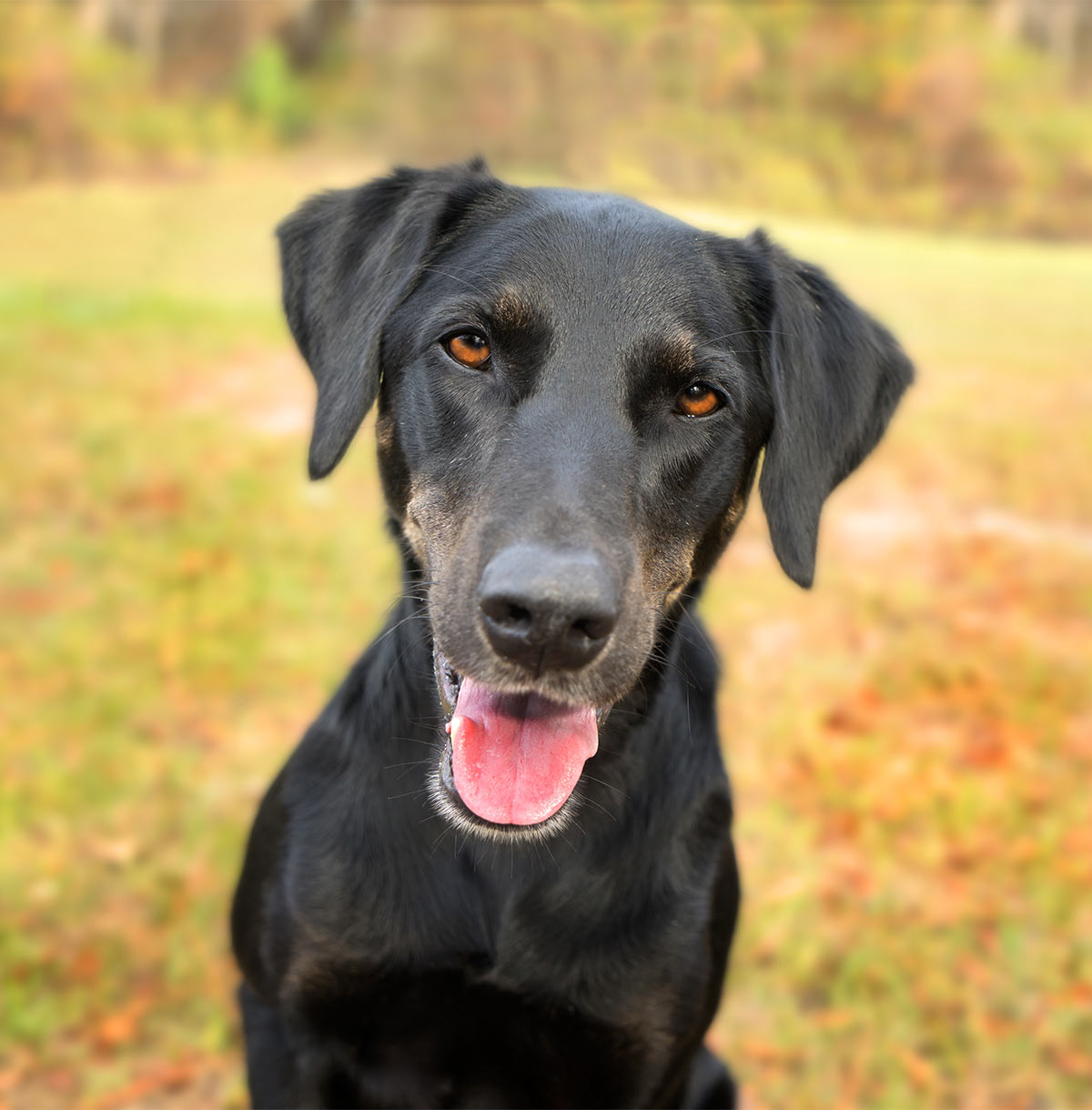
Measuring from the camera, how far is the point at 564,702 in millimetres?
2520

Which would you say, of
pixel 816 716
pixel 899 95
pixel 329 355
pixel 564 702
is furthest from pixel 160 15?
pixel 564 702

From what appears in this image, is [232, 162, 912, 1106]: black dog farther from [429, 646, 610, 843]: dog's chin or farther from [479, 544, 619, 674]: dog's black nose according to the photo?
[479, 544, 619, 674]: dog's black nose

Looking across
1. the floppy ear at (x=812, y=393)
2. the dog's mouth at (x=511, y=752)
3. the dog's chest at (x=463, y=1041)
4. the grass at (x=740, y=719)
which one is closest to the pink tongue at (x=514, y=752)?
the dog's mouth at (x=511, y=752)

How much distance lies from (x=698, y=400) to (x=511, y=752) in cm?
91

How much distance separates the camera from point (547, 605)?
2164mm

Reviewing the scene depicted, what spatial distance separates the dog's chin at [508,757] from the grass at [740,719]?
1.63 m

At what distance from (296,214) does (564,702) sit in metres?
1.50

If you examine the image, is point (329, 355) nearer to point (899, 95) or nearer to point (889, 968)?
point (889, 968)

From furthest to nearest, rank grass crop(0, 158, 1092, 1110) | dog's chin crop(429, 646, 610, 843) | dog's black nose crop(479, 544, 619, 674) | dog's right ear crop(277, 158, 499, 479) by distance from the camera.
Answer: grass crop(0, 158, 1092, 1110)
dog's right ear crop(277, 158, 499, 479)
dog's chin crop(429, 646, 610, 843)
dog's black nose crop(479, 544, 619, 674)

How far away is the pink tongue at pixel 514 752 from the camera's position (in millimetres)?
2520

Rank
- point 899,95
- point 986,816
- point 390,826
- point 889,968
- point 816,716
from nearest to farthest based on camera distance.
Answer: point 390,826
point 889,968
point 986,816
point 816,716
point 899,95

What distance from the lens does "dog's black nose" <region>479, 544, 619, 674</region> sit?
217cm

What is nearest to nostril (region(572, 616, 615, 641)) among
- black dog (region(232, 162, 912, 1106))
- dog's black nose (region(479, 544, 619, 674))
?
dog's black nose (region(479, 544, 619, 674))

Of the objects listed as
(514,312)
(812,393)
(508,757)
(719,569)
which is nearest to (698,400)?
(812,393)
